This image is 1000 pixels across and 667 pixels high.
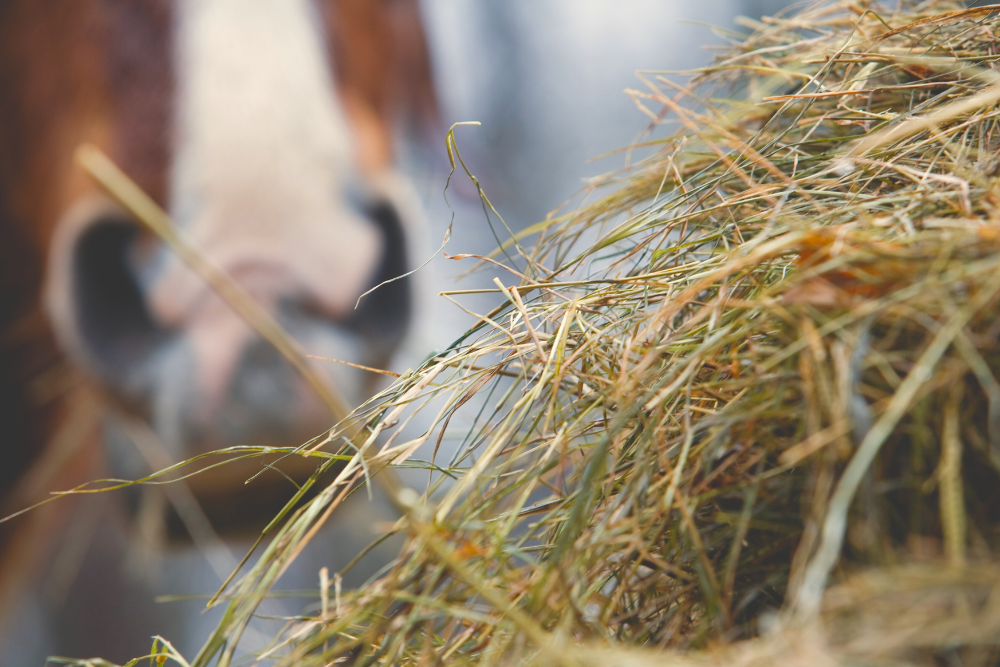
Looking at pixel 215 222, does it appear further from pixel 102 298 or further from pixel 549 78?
→ pixel 549 78

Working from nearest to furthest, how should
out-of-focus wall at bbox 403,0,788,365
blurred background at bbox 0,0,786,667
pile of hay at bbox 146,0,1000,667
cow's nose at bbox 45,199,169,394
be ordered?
pile of hay at bbox 146,0,1000,667 < cow's nose at bbox 45,199,169,394 < blurred background at bbox 0,0,786,667 < out-of-focus wall at bbox 403,0,788,365

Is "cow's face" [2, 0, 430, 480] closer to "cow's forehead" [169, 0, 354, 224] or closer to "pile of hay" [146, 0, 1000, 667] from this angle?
"cow's forehead" [169, 0, 354, 224]

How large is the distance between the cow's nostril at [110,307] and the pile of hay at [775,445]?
0.51 m

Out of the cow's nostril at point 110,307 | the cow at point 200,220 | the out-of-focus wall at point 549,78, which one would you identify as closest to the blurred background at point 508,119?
the out-of-focus wall at point 549,78

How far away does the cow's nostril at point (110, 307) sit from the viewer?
0.62m

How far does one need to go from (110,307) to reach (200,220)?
12cm

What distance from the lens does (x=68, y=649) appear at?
2.99 ft

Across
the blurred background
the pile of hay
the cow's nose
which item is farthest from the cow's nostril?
the pile of hay

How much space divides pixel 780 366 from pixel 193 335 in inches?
23.1

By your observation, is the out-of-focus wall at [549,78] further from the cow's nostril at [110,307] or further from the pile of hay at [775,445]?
the pile of hay at [775,445]

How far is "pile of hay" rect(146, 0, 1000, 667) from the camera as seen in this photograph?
0.13m

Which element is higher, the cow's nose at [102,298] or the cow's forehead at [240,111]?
the cow's forehead at [240,111]

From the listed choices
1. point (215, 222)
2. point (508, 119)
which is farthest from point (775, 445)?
point (508, 119)

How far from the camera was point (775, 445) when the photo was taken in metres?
0.17
